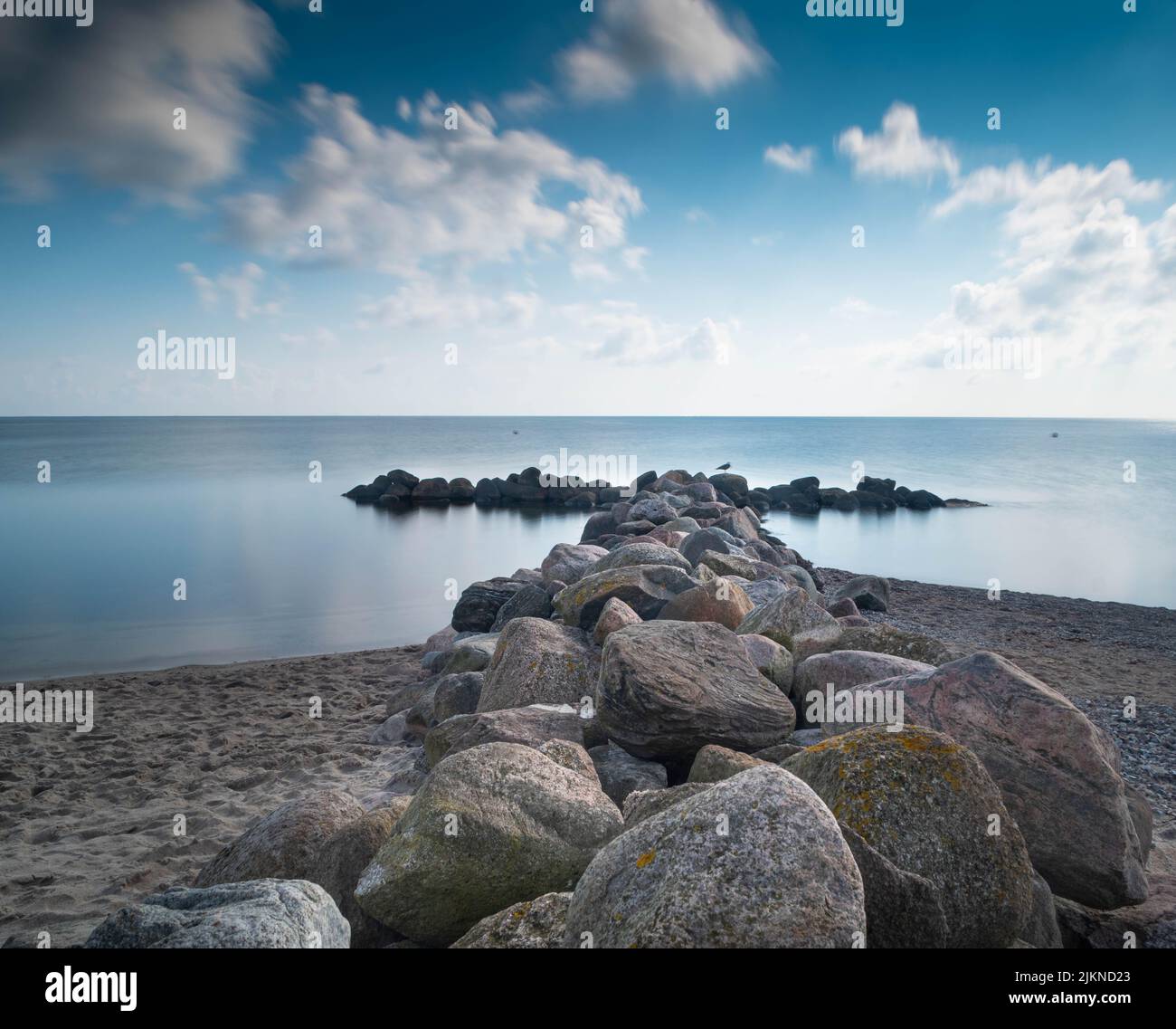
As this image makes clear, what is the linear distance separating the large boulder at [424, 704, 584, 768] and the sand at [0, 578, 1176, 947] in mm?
1420

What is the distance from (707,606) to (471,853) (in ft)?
14.3

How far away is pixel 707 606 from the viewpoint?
24.6ft

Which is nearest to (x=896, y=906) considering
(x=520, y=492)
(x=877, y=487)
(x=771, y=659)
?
(x=771, y=659)

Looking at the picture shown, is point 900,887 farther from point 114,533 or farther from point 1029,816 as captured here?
point 114,533

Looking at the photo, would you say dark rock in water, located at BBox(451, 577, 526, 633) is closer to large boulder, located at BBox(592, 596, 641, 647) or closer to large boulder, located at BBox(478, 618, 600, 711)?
large boulder, located at BBox(478, 618, 600, 711)

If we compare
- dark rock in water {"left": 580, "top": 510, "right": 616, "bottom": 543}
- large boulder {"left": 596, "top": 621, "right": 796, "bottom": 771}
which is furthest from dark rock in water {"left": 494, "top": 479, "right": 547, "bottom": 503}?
large boulder {"left": 596, "top": 621, "right": 796, "bottom": 771}

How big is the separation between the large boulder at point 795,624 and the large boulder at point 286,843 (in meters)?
4.05

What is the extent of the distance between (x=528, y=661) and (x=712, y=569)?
462cm

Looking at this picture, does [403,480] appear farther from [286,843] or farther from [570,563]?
[286,843]

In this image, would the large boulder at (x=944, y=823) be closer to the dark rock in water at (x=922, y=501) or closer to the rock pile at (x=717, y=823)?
the rock pile at (x=717, y=823)

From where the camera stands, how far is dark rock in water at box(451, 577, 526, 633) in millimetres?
11023

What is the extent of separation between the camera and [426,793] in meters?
3.87
